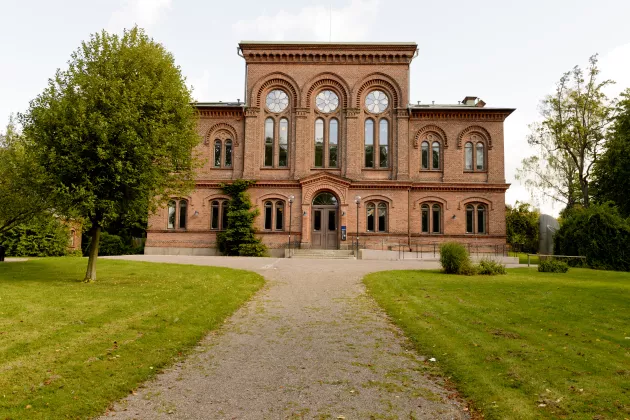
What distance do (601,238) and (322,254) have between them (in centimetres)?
1577

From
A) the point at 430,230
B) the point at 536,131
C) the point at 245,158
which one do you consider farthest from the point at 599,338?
the point at 536,131

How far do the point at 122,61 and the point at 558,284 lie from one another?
52.7 feet

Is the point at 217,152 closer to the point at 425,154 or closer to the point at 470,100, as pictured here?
the point at 425,154

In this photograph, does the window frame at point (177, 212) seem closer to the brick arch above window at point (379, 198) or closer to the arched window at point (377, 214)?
the brick arch above window at point (379, 198)

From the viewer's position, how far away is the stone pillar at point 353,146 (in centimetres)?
3105

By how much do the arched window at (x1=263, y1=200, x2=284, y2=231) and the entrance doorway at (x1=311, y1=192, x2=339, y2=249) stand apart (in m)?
2.21

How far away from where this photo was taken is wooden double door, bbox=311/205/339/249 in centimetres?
3062

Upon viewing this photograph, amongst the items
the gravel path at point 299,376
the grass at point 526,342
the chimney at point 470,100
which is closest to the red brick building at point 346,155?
the chimney at point 470,100

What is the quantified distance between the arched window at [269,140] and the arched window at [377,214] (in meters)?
7.56

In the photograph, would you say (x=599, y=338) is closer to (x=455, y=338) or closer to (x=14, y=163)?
(x=455, y=338)

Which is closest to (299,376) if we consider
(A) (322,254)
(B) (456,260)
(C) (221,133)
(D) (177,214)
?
(B) (456,260)

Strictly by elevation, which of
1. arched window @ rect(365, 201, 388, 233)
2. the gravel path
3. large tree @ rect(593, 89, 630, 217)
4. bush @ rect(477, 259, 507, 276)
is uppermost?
large tree @ rect(593, 89, 630, 217)

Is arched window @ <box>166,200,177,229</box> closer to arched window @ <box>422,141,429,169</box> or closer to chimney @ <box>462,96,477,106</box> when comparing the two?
arched window @ <box>422,141,429,169</box>

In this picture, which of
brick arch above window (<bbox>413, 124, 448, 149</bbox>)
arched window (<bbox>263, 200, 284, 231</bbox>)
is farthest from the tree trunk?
brick arch above window (<bbox>413, 124, 448, 149</bbox>)
